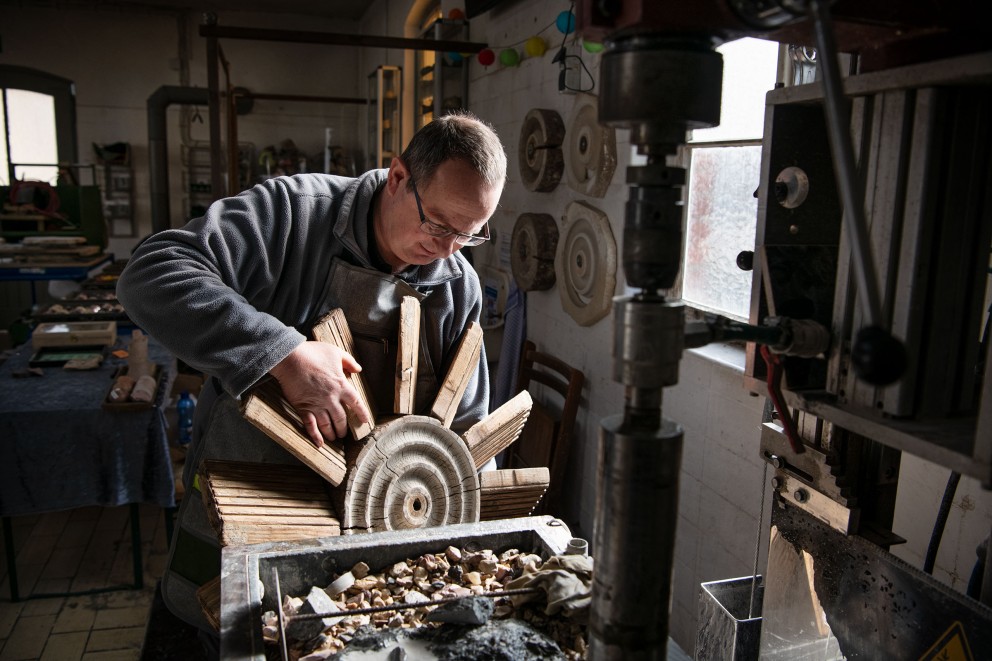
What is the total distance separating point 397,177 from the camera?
5.69 feet

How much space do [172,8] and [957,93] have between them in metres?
11.0

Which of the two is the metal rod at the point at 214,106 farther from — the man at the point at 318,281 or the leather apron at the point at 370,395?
the leather apron at the point at 370,395

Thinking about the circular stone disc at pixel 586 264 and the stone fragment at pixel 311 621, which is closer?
the stone fragment at pixel 311 621

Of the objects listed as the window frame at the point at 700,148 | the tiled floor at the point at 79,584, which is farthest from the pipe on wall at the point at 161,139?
the window frame at the point at 700,148

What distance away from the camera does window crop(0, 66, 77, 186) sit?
9.28 metres

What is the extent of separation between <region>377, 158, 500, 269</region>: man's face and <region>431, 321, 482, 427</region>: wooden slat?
0.21m

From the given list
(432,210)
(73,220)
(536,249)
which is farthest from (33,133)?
(432,210)

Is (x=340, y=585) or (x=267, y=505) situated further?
(x=267, y=505)

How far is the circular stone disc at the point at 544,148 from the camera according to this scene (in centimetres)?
380

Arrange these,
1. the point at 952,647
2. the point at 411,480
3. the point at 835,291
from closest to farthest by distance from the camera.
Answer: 1. the point at 952,647
2. the point at 835,291
3. the point at 411,480

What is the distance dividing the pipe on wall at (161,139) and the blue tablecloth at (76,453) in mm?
6689

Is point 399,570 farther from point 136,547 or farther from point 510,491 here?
point 136,547

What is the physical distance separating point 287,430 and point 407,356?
0.29m

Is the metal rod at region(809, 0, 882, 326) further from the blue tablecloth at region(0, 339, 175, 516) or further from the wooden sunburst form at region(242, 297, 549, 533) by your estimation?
the blue tablecloth at region(0, 339, 175, 516)
